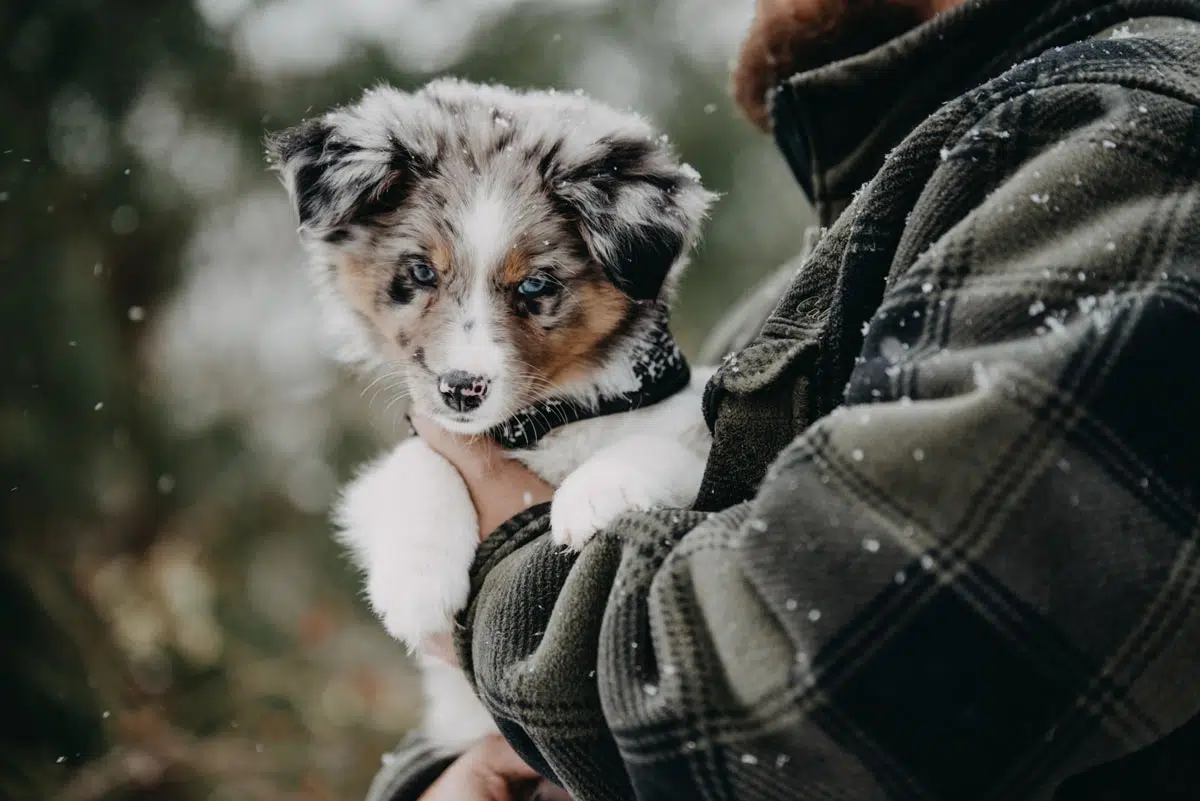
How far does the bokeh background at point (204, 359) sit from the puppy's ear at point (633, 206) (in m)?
1.28

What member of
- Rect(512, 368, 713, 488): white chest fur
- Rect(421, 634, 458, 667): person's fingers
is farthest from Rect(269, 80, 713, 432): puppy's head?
Rect(421, 634, 458, 667): person's fingers

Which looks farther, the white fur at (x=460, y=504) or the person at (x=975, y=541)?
the white fur at (x=460, y=504)

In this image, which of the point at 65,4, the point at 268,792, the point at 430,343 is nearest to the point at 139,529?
the point at 268,792

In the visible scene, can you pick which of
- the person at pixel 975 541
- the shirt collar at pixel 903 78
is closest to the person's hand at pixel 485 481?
the person at pixel 975 541

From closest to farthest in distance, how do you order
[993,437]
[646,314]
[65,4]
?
[993,437], [646,314], [65,4]

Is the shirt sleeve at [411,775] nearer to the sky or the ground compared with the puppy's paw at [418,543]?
nearer to the ground

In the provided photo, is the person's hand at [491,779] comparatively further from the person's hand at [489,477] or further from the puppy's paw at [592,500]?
the puppy's paw at [592,500]

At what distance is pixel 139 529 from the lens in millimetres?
4102

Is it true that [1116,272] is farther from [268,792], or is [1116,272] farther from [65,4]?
[268,792]

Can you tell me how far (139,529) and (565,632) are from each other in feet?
11.3

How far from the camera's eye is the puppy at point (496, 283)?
1.93 m

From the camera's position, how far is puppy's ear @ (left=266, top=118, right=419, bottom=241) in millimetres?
2033

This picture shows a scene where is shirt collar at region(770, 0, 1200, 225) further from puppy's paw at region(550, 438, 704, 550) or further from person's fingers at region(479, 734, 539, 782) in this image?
person's fingers at region(479, 734, 539, 782)

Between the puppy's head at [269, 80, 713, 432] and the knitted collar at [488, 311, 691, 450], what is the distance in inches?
1.9
